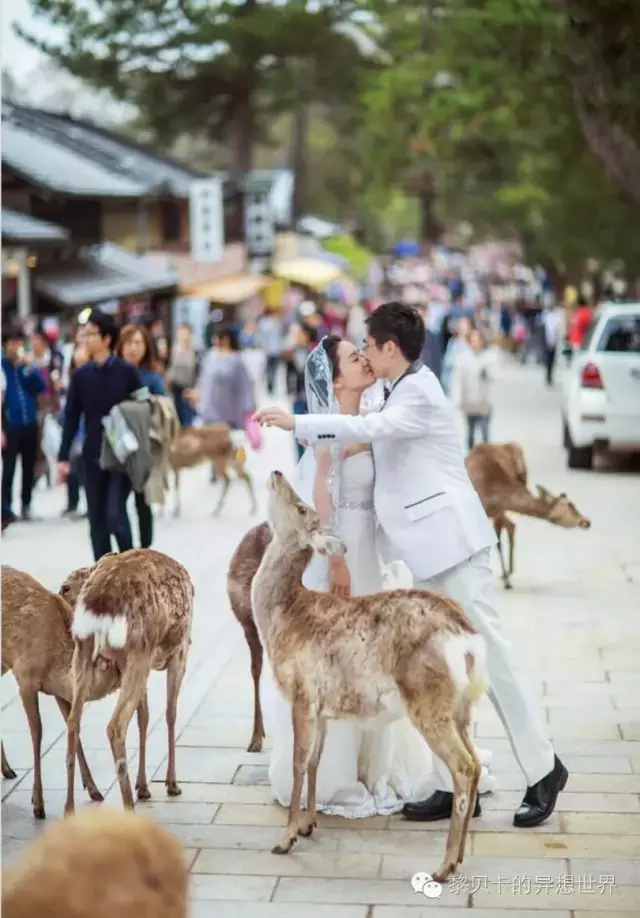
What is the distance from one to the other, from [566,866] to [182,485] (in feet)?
37.8

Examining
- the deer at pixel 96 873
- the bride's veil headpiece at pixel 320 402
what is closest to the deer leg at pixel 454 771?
the bride's veil headpiece at pixel 320 402

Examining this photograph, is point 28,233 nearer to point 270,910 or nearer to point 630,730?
point 630,730

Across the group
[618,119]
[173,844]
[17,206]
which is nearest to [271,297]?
[17,206]

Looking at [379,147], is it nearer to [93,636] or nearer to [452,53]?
[452,53]

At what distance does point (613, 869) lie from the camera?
5348 millimetres

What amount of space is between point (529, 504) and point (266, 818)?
4743mm

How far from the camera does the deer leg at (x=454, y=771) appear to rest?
523 cm

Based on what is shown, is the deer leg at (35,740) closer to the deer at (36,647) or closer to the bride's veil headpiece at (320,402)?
the deer at (36,647)

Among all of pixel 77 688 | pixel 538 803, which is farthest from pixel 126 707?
pixel 538 803

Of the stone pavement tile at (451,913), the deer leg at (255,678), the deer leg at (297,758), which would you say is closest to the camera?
the stone pavement tile at (451,913)

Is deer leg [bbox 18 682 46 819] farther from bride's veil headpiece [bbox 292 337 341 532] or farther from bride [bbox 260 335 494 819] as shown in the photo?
bride's veil headpiece [bbox 292 337 341 532]

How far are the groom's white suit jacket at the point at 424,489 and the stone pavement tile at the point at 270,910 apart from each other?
1.28 meters

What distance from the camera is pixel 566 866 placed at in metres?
5.38

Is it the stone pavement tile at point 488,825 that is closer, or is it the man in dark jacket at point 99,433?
the stone pavement tile at point 488,825
